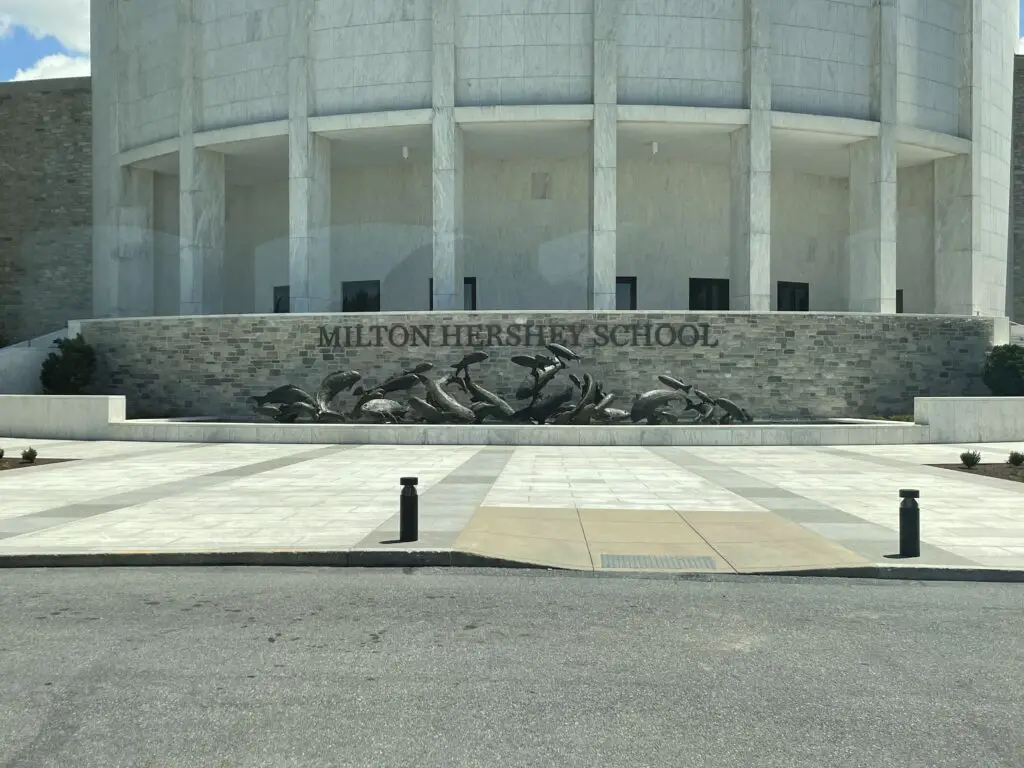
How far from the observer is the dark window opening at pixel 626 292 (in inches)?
1537

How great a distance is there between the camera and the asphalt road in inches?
176

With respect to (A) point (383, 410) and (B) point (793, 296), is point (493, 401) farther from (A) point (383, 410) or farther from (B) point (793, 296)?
(B) point (793, 296)

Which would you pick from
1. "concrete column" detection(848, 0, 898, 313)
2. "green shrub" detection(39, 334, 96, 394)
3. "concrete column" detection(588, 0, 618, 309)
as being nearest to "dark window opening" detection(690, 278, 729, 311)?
"concrete column" detection(848, 0, 898, 313)

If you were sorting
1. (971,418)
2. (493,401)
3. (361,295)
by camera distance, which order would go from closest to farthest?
(971,418) < (493,401) < (361,295)

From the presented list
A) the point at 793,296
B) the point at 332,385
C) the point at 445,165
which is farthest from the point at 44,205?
the point at 793,296

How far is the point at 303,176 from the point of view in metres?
33.9

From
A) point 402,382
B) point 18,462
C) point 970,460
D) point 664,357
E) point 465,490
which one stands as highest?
point 664,357

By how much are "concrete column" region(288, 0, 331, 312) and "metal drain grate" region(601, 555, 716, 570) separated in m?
26.8

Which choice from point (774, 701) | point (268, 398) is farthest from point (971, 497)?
point (268, 398)

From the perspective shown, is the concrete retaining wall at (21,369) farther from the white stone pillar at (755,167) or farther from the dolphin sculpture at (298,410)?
the white stone pillar at (755,167)

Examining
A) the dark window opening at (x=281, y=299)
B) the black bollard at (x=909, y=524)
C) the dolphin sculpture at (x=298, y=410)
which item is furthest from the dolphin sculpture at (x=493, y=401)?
the dark window opening at (x=281, y=299)

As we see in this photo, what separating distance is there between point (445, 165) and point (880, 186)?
57.3ft

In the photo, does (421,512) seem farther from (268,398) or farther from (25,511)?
(268,398)

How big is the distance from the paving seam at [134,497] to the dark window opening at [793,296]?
2878 centimetres
